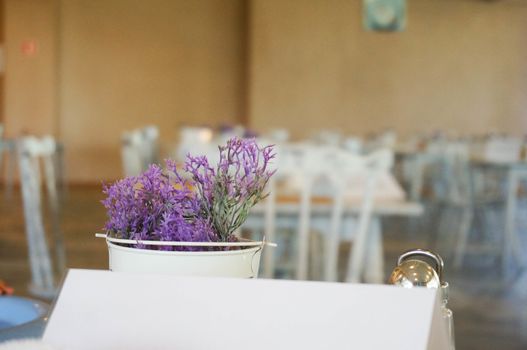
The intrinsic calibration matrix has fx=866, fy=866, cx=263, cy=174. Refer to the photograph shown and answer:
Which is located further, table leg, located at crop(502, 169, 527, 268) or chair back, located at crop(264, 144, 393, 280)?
table leg, located at crop(502, 169, 527, 268)

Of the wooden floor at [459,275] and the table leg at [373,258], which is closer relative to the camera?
the table leg at [373,258]

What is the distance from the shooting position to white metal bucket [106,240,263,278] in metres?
0.63

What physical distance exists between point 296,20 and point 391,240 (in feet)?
17.4

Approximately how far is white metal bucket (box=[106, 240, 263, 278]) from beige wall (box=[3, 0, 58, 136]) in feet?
38.4

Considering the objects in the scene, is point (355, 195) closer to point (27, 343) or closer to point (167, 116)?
point (27, 343)

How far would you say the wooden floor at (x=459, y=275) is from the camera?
4.04 meters

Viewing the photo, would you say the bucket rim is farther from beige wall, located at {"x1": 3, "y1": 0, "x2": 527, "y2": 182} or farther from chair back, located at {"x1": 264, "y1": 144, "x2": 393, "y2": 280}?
beige wall, located at {"x1": 3, "y1": 0, "x2": 527, "y2": 182}

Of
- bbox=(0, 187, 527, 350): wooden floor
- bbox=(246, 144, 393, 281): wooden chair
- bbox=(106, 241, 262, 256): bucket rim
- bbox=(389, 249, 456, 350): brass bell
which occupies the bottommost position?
bbox=(0, 187, 527, 350): wooden floor

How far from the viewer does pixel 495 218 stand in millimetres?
8117

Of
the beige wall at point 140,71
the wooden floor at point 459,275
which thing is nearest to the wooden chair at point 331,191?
the wooden floor at point 459,275

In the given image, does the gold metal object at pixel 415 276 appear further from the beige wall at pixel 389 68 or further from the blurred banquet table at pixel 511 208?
the beige wall at pixel 389 68

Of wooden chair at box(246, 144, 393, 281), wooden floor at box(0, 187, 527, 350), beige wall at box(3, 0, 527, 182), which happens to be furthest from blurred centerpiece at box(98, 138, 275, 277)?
beige wall at box(3, 0, 527, 182)

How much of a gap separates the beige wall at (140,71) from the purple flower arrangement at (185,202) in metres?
11.8

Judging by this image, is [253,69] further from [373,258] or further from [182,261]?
[182,261]
